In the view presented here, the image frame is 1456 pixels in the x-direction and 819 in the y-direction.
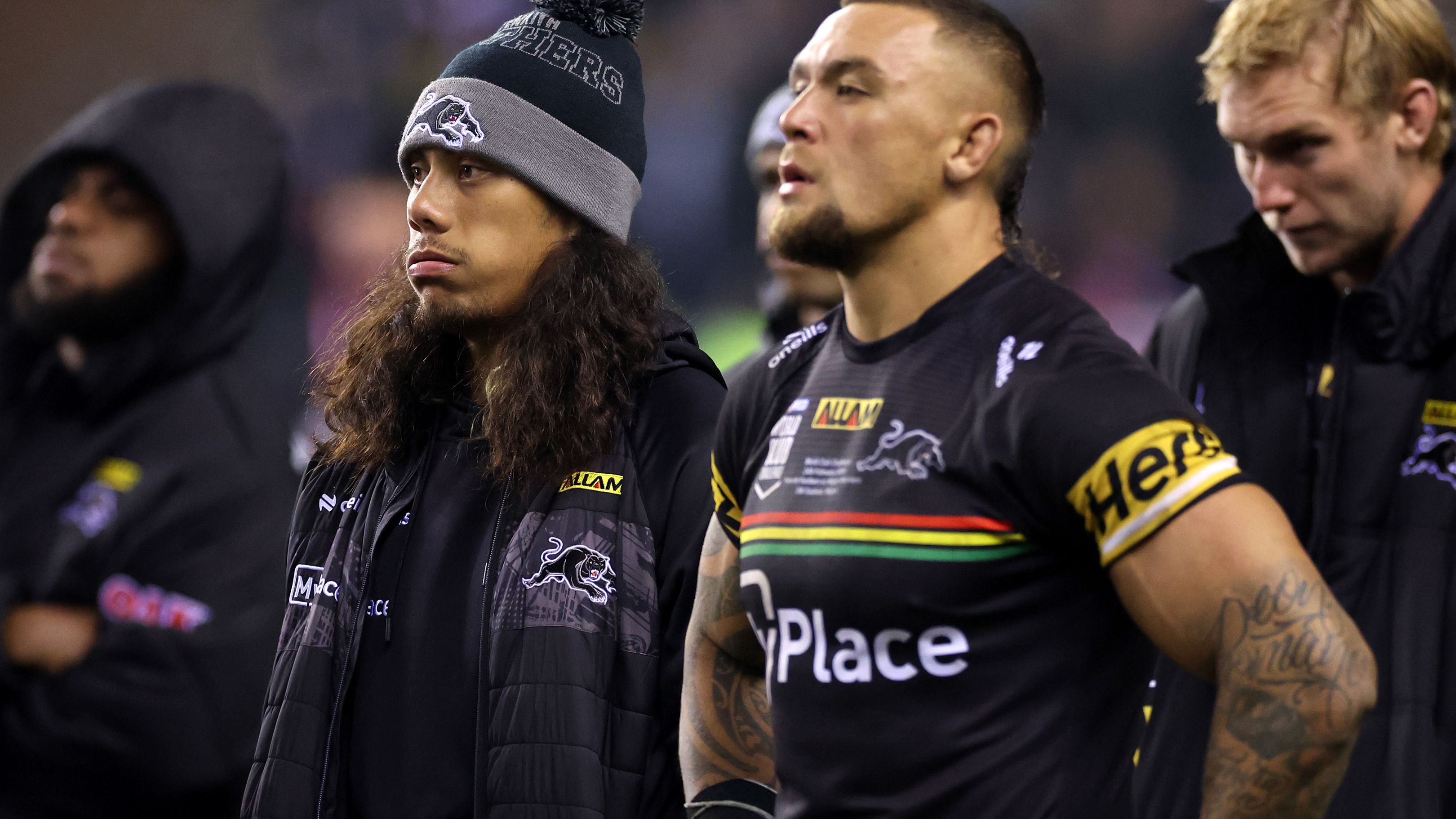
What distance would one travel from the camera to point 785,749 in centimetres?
170

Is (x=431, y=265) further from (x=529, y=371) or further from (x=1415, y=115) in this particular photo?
(x=1415, y=115)

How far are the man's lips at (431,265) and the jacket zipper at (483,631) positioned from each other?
342 millimetres

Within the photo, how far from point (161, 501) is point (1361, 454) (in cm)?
318

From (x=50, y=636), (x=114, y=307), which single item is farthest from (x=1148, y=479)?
(x=114, y=307)

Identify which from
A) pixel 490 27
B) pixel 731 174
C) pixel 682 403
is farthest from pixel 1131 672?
pixel 490 27

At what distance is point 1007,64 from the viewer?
6.07ft

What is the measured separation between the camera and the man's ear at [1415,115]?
8.14 feet

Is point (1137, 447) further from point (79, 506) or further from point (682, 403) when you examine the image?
point (79, 506)

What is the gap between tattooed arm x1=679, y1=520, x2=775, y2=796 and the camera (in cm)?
192

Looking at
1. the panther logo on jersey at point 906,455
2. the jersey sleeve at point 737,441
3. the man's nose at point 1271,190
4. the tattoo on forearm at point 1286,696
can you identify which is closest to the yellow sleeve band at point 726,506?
the jersey sleeve at point 737,441

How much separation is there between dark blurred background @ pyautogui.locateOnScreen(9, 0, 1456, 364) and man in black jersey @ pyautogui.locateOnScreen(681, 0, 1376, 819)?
3421 millimetres

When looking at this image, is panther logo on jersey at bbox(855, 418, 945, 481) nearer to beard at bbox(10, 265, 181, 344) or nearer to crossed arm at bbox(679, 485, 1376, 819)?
crossed arm at bbox(679, 485, 1376, 819)

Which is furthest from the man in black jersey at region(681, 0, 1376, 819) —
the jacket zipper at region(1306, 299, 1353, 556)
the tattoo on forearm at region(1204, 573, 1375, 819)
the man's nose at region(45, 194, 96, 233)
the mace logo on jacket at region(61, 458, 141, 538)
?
the man's nose at region(45, 194, 96, 233)

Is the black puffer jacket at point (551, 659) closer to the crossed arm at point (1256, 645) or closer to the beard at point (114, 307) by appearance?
the crossed arm at point (1256, 645)
